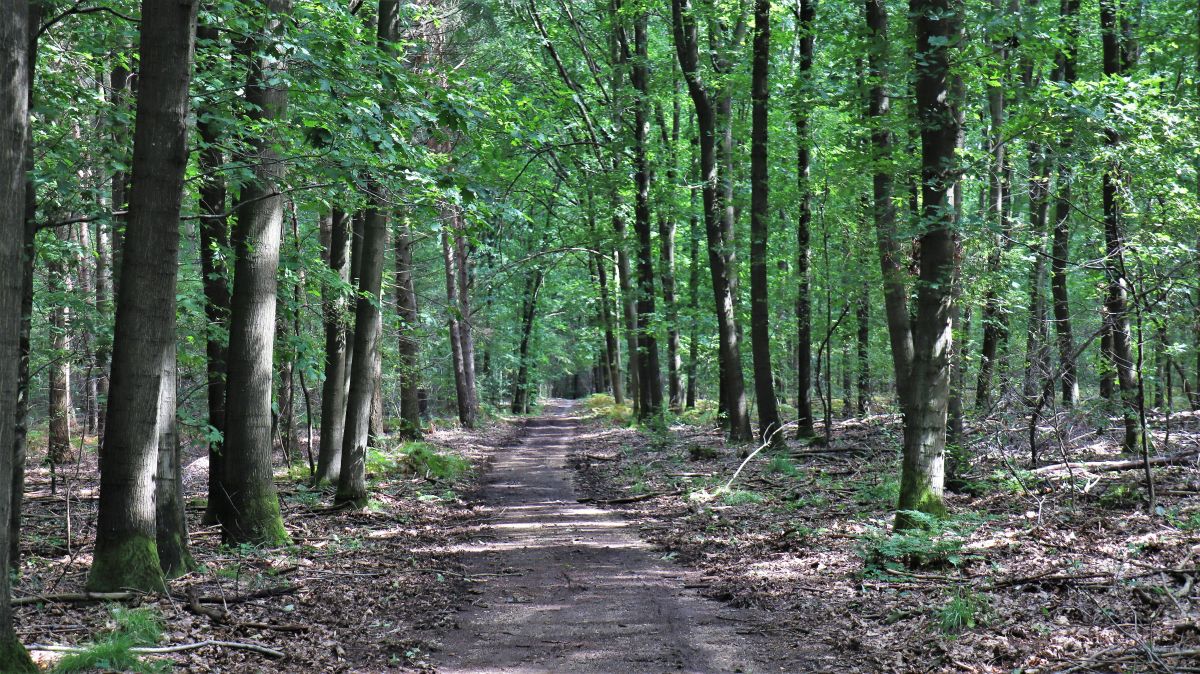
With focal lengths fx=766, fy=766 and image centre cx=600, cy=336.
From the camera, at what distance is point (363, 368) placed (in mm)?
11008

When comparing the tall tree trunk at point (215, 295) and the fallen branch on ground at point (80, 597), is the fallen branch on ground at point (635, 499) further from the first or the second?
the fallen branch on ground at point (80, 597)

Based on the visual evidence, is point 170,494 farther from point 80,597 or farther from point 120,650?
point 120,650

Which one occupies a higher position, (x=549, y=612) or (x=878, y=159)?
(x=878, y=159)

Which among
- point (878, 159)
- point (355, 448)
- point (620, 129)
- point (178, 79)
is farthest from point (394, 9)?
point (620, 129)

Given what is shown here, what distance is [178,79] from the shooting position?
5926 mm

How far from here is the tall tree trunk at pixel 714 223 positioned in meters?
16.0

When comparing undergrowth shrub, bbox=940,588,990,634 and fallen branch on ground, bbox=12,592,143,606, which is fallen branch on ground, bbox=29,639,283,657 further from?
undergrowth shrub, bbox=940,588,990,634

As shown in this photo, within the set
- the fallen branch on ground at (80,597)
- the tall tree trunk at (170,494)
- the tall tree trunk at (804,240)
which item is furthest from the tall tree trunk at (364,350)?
the tall tree trunk at (804,240)

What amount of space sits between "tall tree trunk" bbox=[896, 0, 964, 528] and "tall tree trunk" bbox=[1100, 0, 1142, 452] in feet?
4.95

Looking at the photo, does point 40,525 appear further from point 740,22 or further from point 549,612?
point 740,22

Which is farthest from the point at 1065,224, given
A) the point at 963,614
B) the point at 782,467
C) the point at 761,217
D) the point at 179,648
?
the point at 179,648

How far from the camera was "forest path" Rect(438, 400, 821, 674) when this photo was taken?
5242 mm

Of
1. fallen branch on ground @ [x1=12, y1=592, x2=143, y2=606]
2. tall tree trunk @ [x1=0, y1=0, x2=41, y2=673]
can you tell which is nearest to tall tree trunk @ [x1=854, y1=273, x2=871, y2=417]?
fallen branch on ground @ [x1=12, y1=592, x2=143, y2=606]

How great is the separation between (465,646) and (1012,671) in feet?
11.8
